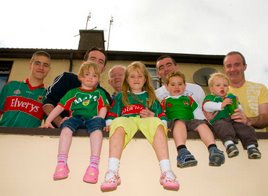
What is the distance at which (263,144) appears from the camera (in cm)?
353

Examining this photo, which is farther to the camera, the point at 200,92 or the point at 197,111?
the point at 200,92

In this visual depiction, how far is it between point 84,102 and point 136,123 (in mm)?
765

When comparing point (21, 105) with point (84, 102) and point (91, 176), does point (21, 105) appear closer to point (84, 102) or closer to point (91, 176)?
point (84, 102)

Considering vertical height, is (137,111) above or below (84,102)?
below

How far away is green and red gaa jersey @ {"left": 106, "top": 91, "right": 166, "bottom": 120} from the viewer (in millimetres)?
3639

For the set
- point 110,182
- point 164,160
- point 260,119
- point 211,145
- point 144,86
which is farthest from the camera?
point 260,119

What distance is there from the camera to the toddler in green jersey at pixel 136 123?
2.80m

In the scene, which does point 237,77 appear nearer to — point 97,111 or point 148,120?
point 148,120

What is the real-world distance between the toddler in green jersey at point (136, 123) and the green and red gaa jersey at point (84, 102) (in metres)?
0.18

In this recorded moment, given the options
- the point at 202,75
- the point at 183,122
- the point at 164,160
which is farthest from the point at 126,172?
the point at 202,75

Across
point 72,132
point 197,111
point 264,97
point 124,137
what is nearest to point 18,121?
point 72,132

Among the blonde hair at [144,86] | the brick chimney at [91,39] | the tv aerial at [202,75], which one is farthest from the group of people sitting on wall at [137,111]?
the brick chimney at [91,39]

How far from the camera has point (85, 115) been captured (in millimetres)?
3566

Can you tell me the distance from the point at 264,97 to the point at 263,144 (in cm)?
118
